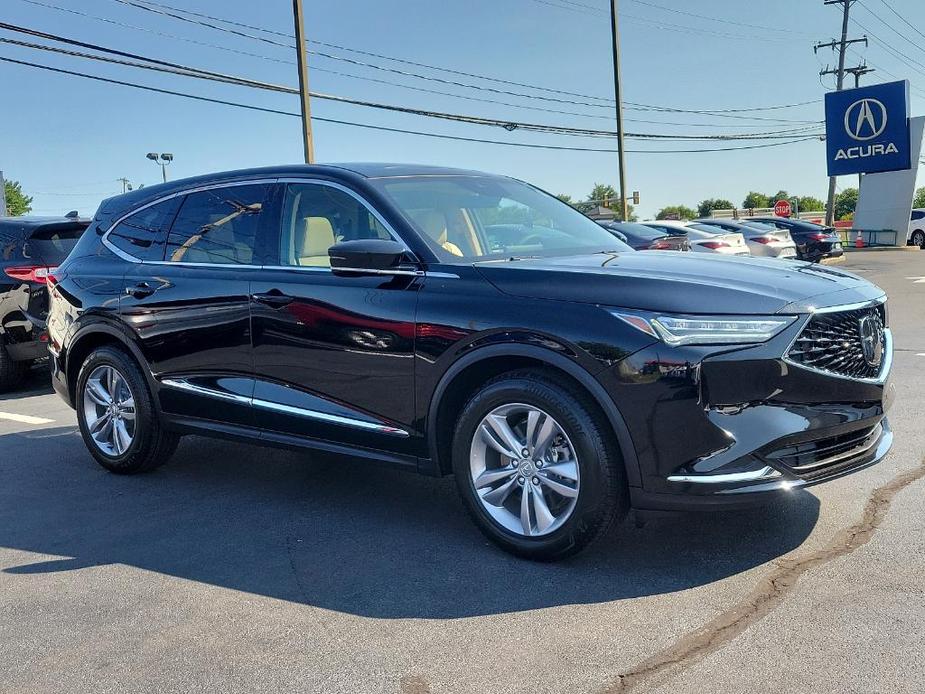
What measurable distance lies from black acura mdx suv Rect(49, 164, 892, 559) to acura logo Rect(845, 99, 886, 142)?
1436 inches

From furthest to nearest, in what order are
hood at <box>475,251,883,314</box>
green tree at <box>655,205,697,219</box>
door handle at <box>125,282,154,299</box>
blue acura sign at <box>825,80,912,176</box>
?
1. green tree at <box>655,205,697,219</box>
2. blue acura sign at <box>825,80,912,176</box>
3. door handle at <box>125,282,154,299</box>
4. hood at <box>475,251,883,314</box>

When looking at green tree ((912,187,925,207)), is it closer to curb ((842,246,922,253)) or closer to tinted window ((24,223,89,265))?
curb ((842,246,922,253))

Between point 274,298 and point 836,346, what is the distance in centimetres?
271

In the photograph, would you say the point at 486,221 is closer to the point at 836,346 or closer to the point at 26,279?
the point at 836,346

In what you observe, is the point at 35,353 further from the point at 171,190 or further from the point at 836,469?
the point at 836,469

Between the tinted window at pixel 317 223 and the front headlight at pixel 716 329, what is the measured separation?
64.9 inches

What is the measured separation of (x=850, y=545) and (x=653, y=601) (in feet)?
3.41

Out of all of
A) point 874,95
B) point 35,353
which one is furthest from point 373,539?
point 874,95

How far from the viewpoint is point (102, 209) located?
20.7 feet

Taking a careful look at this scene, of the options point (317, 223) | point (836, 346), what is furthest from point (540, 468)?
point (317, 223)

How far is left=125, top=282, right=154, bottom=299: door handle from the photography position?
5617mm

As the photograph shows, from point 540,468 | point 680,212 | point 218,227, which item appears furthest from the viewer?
point 680,212

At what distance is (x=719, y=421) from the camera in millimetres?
3588

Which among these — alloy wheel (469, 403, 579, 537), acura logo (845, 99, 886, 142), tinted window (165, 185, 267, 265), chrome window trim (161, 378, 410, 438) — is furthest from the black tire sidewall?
acura logo (845, 99, 886, 142)
